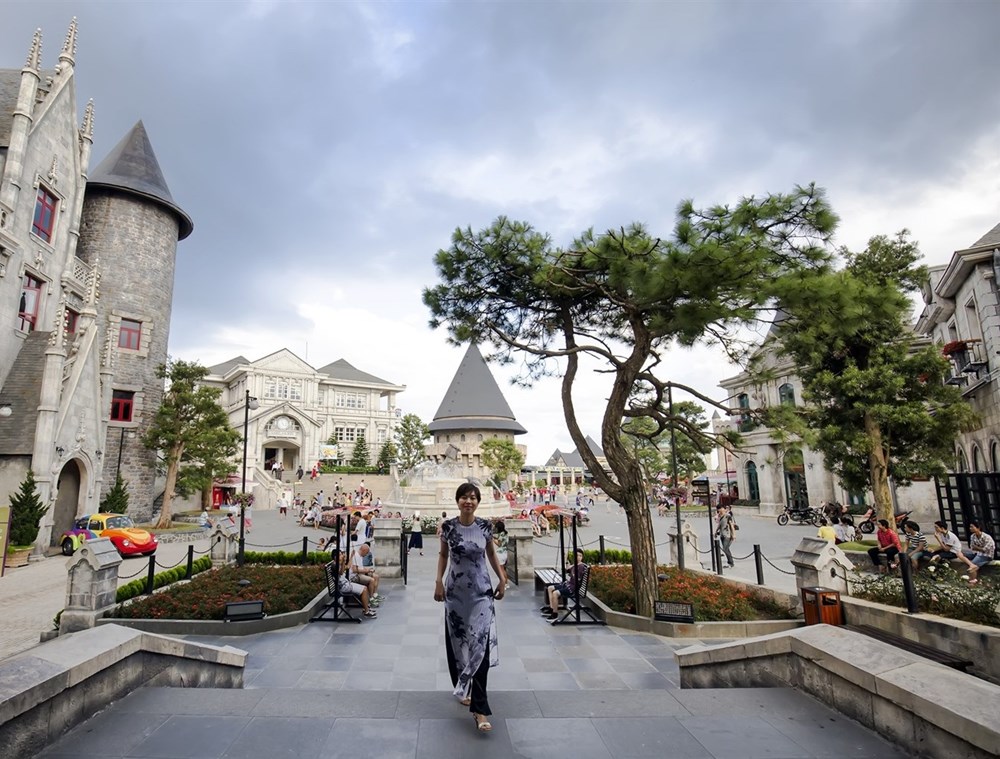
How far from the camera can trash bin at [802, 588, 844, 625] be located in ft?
25.7

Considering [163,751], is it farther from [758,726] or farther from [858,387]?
[858,387]

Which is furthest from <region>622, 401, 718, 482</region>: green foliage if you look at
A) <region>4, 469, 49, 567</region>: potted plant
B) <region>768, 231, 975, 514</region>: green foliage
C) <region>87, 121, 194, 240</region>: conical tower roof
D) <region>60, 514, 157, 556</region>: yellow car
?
<region>87, 121, 194, 240</region>: conical tower roof

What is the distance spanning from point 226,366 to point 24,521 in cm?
5703

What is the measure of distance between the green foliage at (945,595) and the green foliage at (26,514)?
23.1m

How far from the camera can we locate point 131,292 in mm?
27750

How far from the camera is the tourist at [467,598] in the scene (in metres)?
4.23

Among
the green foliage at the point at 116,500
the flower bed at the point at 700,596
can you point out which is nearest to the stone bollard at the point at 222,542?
the flower bed at the point at 700,596

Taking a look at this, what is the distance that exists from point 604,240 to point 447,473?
26992 mm

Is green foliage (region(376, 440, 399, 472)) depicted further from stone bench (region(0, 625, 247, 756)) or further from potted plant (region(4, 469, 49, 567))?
stone bench (region(0, 625, 247, 756))

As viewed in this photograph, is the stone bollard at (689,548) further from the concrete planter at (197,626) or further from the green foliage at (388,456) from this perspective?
the green foliage at (388,456)

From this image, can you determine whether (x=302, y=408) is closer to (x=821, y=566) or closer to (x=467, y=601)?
(x=821, y=566)

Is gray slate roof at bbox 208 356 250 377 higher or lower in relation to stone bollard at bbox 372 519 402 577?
higher

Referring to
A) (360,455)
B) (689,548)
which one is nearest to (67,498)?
(689,548)

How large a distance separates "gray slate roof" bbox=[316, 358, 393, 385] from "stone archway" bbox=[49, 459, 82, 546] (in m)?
45.2
